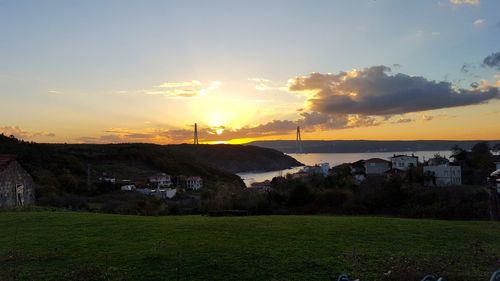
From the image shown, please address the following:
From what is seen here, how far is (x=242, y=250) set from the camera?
9.41m

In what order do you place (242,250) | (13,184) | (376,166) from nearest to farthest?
(242,250) < (13,184) < (376,166)

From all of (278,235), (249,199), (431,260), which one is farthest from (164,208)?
(431,260)

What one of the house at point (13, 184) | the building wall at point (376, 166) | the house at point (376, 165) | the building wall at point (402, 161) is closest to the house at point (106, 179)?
the house at point (13, 184)

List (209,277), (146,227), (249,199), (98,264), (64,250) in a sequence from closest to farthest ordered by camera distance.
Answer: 1. (209,277)
2. (98,264)
3. (64,250)
4. (146,227)
5. (249,199)

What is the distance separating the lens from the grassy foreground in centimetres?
784

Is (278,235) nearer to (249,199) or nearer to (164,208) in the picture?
(249,199)

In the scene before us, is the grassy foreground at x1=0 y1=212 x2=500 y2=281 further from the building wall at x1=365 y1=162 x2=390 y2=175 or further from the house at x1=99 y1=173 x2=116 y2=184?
the building wall at x1=365 y1=162 x2=390 y2=175

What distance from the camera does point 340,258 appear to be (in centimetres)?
872

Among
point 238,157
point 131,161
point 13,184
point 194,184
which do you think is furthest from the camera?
point 238,157

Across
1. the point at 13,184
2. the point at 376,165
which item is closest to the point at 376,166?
the point at 376,165

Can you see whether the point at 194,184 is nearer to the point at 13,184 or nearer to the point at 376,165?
the point at 376,165

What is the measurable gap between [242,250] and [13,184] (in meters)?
20.7

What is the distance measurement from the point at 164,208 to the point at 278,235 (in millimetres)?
14265

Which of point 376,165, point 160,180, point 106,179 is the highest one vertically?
point 376,165
